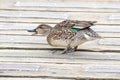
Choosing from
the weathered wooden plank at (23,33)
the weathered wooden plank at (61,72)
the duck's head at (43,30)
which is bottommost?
the weathered wooden plank at (61,72)

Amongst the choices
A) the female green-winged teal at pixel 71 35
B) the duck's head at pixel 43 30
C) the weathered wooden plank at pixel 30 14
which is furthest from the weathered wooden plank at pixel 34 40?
the weathered wooden plank at pixel 30 14

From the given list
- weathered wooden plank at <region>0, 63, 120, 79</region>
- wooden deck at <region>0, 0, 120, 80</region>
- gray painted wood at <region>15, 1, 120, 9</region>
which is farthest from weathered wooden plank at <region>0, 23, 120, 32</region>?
weathered wooden plank at <region>0, 63, 120, 79</region>

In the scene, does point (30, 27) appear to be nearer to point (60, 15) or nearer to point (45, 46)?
point (60, 15)

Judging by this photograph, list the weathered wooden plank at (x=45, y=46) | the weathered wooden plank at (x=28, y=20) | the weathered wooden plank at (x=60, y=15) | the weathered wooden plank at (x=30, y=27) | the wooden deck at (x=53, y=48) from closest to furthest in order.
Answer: the wooden deck at (x=53, y=48)
the weathered wooden plank at (x=45, y=46)
the weathered wooden plank at (x=30, y=27)
the weathered wooden plank at (x=28, y=20)
the weathered wooden plank at (x=60, y=15)

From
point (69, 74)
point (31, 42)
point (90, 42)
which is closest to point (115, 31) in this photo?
point (90, 42)

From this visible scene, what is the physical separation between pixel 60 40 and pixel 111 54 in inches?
24.2

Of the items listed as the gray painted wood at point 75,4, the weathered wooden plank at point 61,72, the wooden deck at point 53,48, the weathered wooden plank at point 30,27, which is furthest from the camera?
the gray painted wood at point 75,4

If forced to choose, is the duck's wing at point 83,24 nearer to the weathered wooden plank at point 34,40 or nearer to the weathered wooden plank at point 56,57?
the weathered wooden plank at point 56,57

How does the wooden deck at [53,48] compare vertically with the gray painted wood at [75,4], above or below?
below

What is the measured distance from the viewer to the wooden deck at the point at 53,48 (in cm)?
643

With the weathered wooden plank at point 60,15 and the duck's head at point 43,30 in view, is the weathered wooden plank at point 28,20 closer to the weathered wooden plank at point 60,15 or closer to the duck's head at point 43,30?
the weathered wooden plank at point 60,15

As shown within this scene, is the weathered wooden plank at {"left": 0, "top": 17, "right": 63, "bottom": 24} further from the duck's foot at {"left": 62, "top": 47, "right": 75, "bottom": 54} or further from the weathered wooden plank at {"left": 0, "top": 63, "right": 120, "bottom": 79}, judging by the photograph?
the weathered wooden plank at {"left": 0, "top": 63, "right": 120, "bottom": 79}

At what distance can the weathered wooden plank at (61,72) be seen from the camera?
248 inches

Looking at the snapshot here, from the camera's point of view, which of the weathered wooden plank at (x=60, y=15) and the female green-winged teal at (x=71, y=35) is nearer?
the female green-winged teal at (x=71, y=35)
